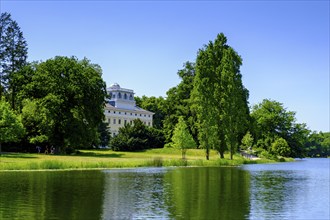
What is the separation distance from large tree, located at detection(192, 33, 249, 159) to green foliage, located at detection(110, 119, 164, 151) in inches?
1053

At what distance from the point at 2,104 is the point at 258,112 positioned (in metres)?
58.0

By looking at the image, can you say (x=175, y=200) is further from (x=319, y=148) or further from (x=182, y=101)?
(x=319, y=148)

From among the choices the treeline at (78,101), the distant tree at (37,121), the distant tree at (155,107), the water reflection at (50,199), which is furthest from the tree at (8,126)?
the distant tree at (155,107)

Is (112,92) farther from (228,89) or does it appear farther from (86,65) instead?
(228,89)

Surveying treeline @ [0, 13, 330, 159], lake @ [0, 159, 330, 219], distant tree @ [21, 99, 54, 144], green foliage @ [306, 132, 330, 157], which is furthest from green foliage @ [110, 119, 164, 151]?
green foliage @ [306, 132, 330, 157]

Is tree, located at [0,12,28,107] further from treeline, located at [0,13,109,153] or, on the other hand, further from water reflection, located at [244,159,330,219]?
water reflection, located at [244,159,330,219]

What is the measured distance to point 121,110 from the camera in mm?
125688

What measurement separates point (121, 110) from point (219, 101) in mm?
65657

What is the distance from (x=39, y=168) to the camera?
39.7 m

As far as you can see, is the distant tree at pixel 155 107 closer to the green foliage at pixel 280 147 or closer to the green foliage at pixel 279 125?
the green foliage at pixel 279 125

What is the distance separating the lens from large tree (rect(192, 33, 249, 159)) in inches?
2415

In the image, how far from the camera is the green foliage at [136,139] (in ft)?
288

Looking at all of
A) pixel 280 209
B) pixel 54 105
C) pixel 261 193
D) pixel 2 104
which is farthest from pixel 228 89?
pixel 280 209

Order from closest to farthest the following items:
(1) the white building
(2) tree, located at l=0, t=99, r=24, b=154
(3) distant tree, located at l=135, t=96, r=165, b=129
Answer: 1. (2) tree, located at l=0, t=99, r=24, b=154
2. (1) the white building
3. (3) distant tree, located at l=135, t=96, r=165, b=129
